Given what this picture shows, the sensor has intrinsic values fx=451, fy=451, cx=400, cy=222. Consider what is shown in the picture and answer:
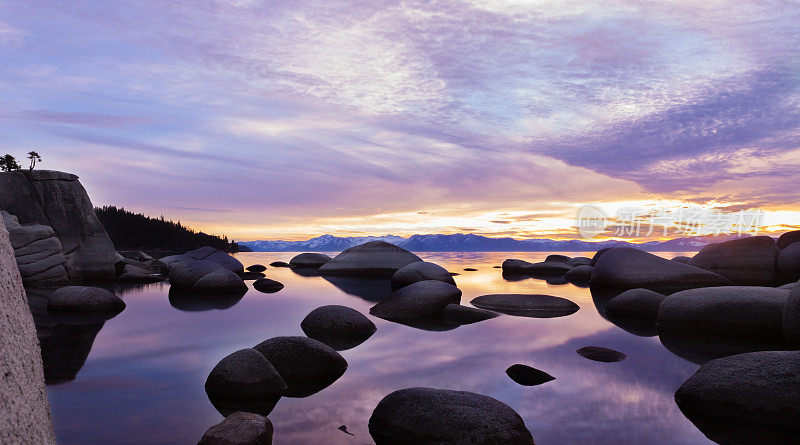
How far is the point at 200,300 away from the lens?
14.9m

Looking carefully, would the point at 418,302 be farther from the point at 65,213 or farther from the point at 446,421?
the point at 65,213

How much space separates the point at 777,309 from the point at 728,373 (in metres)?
5.20

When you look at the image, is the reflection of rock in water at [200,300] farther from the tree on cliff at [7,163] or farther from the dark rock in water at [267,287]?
the tree on cliff at [7,163]

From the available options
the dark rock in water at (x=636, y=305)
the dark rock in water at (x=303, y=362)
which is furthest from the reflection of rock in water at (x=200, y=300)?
the dark rock in water at (x=636, y=305)

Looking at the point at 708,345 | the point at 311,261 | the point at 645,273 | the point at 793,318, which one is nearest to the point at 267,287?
the point at 645,273

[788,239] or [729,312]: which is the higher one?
[788,239]

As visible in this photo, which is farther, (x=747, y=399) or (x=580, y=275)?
(x=580, y=275)

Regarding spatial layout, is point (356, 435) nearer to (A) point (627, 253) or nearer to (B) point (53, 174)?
(A) point (627, 253)

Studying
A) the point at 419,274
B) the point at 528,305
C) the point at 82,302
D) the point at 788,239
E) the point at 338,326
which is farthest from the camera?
the point at 788,239

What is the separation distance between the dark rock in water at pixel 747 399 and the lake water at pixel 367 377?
0.86 feet

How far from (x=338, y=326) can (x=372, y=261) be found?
18.6 meters

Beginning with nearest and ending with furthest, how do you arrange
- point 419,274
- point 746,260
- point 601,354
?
point 601,354 → point 746,260 → point 419,274

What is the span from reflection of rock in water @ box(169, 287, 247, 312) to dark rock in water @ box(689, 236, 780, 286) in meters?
18.9

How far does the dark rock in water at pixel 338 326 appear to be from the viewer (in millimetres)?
8953
